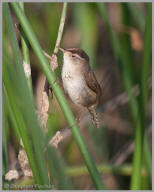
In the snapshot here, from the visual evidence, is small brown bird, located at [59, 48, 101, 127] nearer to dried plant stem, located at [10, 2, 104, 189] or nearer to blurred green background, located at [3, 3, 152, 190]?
blurred green background, located at [3, 3, 152, 190]

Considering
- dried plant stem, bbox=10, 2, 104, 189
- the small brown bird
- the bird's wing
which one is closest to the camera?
dried plant stem, bbox=10, 2, 104, 189

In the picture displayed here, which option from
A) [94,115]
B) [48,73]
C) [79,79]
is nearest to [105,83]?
[94,115]

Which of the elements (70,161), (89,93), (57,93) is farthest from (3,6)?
(70,161)

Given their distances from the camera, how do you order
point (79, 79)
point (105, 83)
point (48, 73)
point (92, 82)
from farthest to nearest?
1. point (105, 83)
2. point (92, 82)
3. point (79, 79)
4. point (48, 73)

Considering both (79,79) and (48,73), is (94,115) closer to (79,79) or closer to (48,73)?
(79,79)

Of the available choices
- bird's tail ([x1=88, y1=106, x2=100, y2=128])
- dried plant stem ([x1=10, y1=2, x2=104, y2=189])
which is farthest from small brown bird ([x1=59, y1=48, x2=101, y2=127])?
dried plant stem ([x1=10, y1=2, x2=104, y2=189])

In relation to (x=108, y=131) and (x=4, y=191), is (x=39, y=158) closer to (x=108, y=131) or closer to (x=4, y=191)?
(x=4, y=191)

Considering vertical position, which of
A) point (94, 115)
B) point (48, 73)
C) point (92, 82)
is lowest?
point (94, 115)
